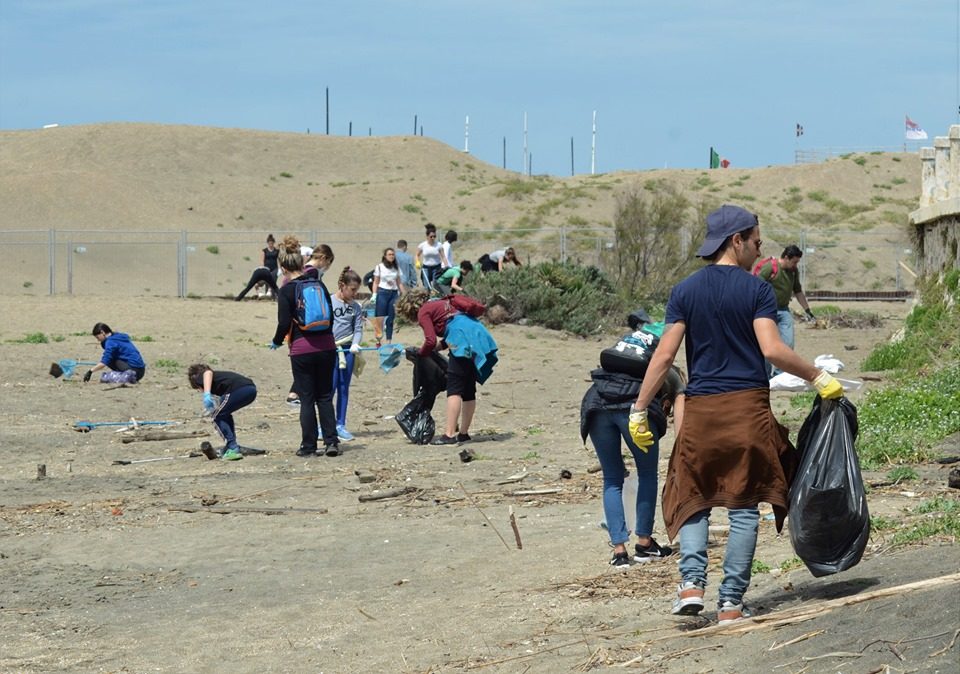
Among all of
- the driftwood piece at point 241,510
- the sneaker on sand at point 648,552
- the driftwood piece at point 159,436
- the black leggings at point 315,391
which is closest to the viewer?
the sneaker on sand at point 648,552

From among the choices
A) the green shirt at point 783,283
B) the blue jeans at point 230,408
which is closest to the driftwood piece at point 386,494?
the blue jeans at point 230,408

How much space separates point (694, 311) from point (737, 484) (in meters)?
0.75

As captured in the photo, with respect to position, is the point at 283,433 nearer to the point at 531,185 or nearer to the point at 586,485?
the point at 586,485

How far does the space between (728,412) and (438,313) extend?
23.1 ft

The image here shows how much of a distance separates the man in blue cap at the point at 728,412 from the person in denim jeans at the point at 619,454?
151 cm

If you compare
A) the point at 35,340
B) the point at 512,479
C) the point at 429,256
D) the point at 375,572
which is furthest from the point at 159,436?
the point at 429,256

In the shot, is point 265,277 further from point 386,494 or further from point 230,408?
point 386,494

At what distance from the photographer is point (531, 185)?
6869 centimetres

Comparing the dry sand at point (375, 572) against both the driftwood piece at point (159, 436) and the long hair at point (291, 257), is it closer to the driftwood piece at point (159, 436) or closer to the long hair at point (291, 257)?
the driftwood piece at point (159, 436)

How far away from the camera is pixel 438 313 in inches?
510

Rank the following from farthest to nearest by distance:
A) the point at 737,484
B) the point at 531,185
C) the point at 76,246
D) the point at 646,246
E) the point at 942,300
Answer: the point at 531,185, the point at 76,246, the point at 646,246, the point at 942,300, the point at 737,484

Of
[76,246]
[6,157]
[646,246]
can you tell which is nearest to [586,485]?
[646,246]

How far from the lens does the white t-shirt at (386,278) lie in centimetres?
2220

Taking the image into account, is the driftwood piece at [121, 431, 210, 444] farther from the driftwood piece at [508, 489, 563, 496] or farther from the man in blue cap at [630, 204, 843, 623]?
the man in blue cap at [630, 204, 843, 623]
